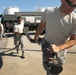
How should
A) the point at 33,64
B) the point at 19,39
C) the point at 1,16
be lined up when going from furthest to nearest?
1. the point at 1,16
2. the point at 19,39
3. the point at 33,64

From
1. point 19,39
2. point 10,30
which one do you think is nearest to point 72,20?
point 19,39

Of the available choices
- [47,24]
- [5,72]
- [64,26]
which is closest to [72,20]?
[64,26]

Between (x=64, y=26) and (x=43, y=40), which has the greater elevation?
A: (x=64, y=26)

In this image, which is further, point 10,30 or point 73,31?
point 10,30

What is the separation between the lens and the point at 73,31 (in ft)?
12.2

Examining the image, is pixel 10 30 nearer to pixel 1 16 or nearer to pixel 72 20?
pixel 1 16

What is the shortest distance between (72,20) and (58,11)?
24 centimetres

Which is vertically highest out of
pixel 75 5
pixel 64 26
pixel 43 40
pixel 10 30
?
pixel 75 5

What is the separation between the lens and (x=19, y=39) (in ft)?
37.3

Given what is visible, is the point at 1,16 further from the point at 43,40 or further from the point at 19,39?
the point at 43,40

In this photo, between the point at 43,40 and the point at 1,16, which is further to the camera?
the point at 1,16

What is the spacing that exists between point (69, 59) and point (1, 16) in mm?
19830

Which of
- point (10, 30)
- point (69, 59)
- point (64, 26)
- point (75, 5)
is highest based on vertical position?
point (75, 5)

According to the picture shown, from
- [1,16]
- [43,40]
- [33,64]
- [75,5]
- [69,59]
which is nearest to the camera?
[75,5]
